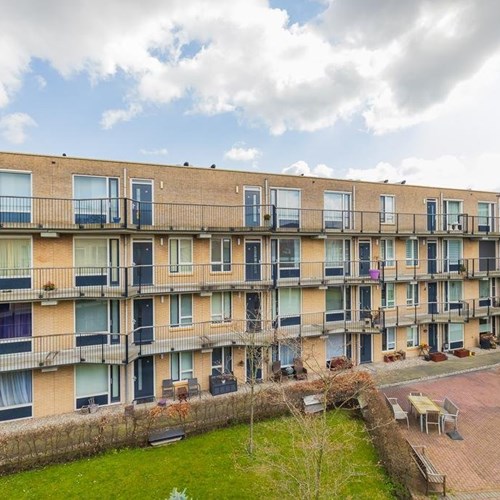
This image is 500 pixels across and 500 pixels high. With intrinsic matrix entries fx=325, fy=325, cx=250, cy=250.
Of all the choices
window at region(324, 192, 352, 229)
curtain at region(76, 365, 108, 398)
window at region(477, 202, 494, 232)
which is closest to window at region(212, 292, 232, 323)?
curtain at region(76, 365, 108, 398)

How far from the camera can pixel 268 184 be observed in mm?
18125

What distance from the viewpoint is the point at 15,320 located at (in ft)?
45.3

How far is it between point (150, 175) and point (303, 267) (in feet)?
31.7

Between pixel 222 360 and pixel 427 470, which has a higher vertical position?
pixel 222 360

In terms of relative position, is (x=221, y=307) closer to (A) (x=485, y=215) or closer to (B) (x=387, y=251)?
(B) (x=387, y=251)

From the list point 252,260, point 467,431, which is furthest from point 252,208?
point 467,431

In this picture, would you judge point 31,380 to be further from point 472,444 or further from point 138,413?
point 472,444

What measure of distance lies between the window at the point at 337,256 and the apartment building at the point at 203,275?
9 centimetres

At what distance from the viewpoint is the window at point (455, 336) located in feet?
73.1

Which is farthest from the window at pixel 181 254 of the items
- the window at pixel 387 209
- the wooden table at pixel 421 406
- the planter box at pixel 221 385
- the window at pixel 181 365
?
the window at pixel 387 209

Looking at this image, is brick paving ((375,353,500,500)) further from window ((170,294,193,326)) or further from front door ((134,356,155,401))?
front door ((134,356,155,401))

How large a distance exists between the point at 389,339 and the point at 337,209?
892 centimetres

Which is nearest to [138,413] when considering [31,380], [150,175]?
[31,380]

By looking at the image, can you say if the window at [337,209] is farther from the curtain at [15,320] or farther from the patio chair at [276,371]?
the curtain at [15,320]
